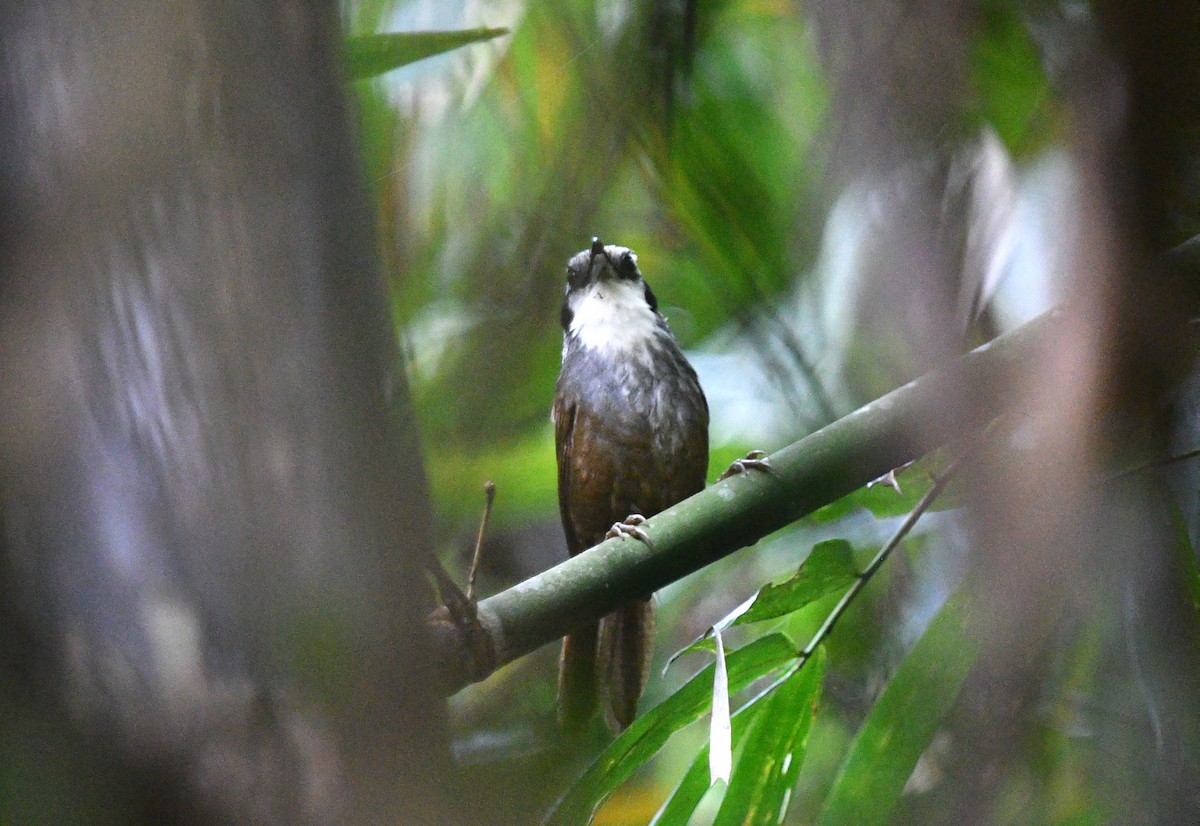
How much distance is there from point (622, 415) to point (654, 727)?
3.00 ft

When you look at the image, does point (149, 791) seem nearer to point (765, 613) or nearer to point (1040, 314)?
point (1040, 314)

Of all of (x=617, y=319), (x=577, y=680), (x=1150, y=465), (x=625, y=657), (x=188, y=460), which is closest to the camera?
(x=188, y=460)

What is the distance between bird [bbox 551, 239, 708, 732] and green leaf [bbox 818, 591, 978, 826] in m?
0.71

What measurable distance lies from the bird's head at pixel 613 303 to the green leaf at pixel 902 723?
1.04 meters

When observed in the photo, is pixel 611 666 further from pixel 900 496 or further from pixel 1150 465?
pixel 1150 465

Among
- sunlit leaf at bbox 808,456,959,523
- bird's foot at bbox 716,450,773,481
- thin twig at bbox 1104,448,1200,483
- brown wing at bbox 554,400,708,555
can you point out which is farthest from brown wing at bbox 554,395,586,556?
thin twig at bbox 1104,448,1200,483

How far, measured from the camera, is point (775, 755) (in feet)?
4.32

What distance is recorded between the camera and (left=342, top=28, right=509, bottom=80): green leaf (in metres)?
1.27

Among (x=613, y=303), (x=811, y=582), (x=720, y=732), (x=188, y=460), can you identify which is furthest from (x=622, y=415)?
(x=188, y=460)

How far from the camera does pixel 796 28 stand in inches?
63.6

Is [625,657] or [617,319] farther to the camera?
[617,319]

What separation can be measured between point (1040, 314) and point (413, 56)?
0.85 m

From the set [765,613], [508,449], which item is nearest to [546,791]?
[765,613]

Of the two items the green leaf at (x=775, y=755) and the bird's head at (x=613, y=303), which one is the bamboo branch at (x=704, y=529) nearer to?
the green leaf at (x=775, y=755)
